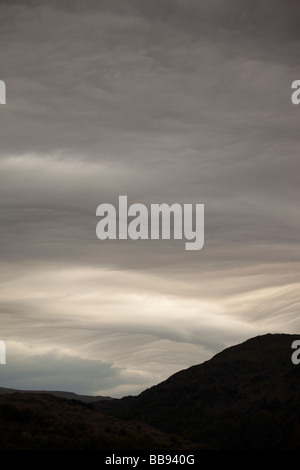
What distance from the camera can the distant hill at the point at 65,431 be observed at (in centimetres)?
5481

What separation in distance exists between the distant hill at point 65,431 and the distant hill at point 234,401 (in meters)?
26.3

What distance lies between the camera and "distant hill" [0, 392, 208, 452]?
2158 inches

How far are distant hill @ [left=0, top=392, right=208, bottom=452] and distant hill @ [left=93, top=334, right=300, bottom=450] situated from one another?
26.3m

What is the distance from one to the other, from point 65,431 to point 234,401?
7735cm

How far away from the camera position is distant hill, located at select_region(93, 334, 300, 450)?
106438 millimetres

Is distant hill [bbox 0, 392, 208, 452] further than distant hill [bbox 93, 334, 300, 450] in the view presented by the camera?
No

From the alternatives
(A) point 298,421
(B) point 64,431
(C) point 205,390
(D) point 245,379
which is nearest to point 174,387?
(C) point 205,390

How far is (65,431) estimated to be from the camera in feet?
191

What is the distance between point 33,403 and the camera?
68.3m

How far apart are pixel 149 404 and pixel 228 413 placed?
2372 centimetres
